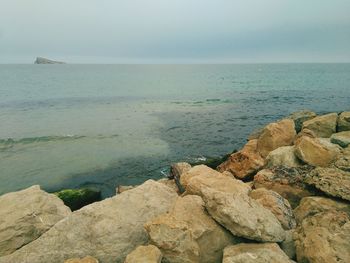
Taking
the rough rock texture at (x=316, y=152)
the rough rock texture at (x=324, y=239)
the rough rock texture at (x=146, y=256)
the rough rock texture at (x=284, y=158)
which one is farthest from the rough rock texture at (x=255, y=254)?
the rough rock texture at (x=316, y=152)

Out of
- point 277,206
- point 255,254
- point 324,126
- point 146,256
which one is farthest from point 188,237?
point 324,126

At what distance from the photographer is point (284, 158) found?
11391mm

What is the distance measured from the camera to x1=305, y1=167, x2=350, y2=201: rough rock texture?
823 centimetres

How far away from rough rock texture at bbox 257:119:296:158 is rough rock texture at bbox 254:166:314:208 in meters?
4.49

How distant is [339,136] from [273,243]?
8.23 meters

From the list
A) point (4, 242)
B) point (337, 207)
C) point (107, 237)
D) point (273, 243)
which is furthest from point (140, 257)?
point (337, 207)

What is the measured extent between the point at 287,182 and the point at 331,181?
1.34m

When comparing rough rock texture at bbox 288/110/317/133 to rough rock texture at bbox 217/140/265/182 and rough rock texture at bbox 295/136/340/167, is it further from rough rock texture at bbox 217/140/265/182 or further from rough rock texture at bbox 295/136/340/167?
rough rock texture at bbox 295/136/340/167

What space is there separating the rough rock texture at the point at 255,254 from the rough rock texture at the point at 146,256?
4.16 ft

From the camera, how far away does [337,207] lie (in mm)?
7961

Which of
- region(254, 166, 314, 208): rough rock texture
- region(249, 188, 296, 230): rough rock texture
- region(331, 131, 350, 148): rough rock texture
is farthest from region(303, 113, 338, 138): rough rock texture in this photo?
region(249, 188, 296, 230): rough rock texture

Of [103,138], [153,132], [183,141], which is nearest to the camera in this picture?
[183,141]

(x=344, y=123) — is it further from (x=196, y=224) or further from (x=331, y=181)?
(x=196, y=224)

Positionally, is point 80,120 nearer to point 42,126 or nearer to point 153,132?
point 42,126
